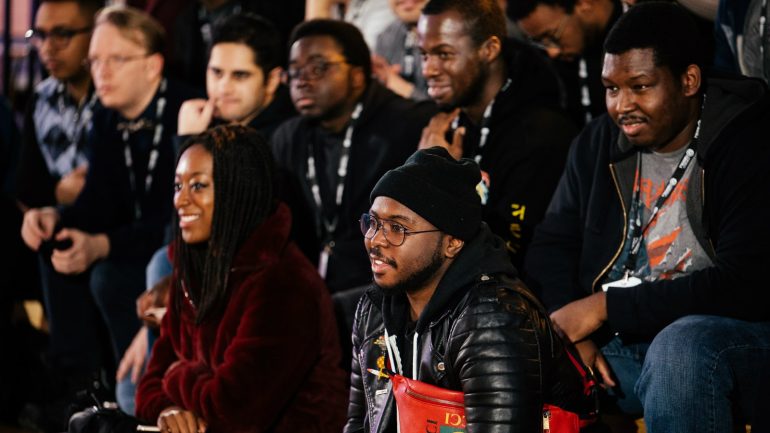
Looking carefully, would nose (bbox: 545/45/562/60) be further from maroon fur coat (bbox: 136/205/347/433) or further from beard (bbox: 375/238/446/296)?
beard (bbox: 375/238/446/296)

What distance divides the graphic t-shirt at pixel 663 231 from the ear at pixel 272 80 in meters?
2.21

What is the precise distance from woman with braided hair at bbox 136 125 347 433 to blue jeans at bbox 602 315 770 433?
108 centimetres

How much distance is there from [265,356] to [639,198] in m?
1.29

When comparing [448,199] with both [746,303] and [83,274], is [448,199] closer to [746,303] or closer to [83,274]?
[746,303]

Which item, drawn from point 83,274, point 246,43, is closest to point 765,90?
point 246,43

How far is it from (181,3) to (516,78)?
2.90 meters

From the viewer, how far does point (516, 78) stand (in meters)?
4.53

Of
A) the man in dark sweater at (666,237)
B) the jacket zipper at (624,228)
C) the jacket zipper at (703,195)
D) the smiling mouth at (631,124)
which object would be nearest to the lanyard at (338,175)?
the man in dark sweater at (666,237)

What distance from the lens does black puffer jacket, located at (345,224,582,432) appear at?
293 centimetres

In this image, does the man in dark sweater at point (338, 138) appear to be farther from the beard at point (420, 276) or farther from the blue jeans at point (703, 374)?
the blue jeans at point (703, 374)

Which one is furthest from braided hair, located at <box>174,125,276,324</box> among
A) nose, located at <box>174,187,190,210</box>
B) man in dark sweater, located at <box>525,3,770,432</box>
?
man in dark sweater, located at <box>525,3,770,432</box>

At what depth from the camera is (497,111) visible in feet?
14.7

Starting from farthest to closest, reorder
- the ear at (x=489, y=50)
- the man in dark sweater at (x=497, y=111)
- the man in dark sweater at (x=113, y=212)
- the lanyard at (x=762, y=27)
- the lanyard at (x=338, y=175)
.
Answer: the man in dark sweater at (x=113, y=212) → the lanyard at (x=338, y=175) → the ear at (x=489, y=50) → the man in dark sweater at (x=497, y=111) → the lanyard at (x=762, y=27)

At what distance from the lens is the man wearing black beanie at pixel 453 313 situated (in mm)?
2945
